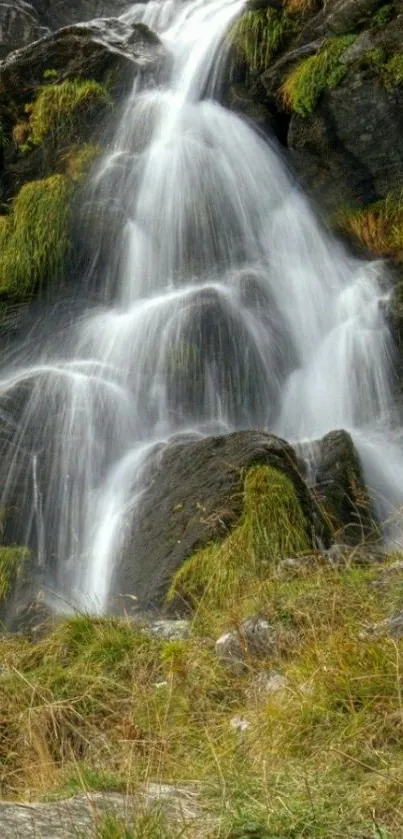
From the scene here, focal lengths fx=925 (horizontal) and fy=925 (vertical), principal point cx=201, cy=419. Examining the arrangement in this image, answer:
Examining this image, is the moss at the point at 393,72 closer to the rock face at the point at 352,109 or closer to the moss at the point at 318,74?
the rock face at the point at 352,109

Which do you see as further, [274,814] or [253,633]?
[253,633]

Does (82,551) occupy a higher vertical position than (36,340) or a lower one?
lower

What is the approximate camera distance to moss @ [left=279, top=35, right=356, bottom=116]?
1168cm

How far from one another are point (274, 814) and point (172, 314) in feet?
26.6

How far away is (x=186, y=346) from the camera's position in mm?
9359

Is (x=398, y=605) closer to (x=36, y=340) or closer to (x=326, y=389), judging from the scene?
(x=326, y=389)

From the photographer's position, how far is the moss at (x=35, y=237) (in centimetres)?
1163

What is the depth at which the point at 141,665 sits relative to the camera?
4242 millimetres

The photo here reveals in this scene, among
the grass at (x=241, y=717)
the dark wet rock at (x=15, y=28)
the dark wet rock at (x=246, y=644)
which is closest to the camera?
the grass at (x=241, y=717)

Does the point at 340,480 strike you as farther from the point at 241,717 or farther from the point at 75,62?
the point at 75,62

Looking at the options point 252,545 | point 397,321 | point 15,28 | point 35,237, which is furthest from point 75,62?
point 252,545

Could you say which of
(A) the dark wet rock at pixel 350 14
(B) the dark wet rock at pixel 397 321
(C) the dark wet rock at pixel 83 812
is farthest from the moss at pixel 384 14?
(C) the dark wet rock at pixel 83 812

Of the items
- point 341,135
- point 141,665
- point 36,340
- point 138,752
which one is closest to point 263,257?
point 341,135

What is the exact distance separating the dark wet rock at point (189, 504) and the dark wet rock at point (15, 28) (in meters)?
14.8
